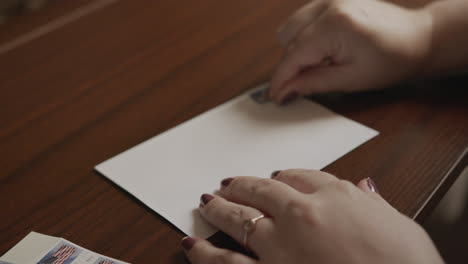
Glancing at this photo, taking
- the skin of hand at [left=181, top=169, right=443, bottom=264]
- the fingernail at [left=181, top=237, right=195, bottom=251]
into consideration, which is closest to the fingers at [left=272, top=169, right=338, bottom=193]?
the skin of hand at [left=181, top=169, right=443, bottom=264]

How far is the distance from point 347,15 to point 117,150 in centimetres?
35

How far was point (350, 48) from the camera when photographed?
2.29 ft

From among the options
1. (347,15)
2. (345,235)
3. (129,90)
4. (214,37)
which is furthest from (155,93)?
(345,235)

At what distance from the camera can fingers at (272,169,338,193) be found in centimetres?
51

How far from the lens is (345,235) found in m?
0.45

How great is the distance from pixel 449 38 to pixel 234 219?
421mm

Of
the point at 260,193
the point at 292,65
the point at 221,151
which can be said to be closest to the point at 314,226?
the point at 260,193

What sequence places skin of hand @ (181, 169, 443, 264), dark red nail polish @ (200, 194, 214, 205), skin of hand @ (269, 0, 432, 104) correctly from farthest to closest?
skin of hand @ (269, 0, 432, 104), dark red nail polish @ (200, 194, 214, 205), skin of hand @ (181, 169, 443, 264)

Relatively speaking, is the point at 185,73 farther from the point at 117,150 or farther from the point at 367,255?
the point at 367,255

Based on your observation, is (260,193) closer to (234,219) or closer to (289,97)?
(234,219)

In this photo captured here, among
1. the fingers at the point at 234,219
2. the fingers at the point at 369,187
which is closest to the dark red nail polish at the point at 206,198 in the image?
the fingers at the point at 234,219

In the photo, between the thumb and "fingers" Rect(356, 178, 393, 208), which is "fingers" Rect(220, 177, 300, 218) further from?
the thumb

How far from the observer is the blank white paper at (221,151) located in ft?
1.91

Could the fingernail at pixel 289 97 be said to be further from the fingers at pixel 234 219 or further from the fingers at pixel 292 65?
the fingers at pixel 234 219
